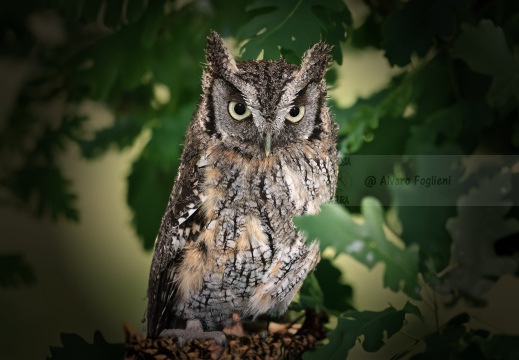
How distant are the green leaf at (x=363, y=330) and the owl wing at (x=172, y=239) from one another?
0.23 metres

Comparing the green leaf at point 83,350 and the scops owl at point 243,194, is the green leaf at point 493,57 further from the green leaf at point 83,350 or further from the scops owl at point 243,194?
the green leaf at point 83,350

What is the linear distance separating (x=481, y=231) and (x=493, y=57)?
245mm

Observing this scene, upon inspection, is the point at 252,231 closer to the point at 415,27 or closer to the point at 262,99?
the point at 262,99

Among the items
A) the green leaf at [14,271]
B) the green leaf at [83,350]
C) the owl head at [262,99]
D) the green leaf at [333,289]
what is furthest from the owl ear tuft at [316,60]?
the green leaf at [14,271]

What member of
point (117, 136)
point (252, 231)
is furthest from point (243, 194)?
point (117, 136)

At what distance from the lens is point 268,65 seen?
0.70 metres

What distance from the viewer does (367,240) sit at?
74 centimetres

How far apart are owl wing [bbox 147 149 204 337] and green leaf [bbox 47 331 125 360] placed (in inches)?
3.1

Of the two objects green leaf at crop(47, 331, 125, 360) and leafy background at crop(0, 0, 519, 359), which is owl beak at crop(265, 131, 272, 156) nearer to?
leafy background at crop(0, 0, 519, 359)

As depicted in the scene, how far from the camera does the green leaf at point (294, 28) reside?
73cm

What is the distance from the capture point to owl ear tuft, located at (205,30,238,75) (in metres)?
0.71

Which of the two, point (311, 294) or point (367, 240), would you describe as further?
point (311, 294)

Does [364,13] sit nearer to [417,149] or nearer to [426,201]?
[417,149]

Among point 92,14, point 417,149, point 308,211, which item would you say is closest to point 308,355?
point 308,211
